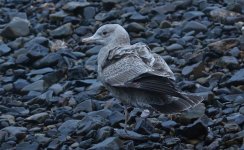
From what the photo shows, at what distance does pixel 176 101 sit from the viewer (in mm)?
7152

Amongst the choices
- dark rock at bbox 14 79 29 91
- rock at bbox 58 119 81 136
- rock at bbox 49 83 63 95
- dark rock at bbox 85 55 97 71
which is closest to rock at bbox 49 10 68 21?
dark rock at bbox 85 55 97 71

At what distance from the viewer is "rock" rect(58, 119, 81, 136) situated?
792 cm

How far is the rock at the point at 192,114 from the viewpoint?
7773 millimetres

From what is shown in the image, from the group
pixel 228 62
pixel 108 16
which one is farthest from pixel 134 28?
pixel 228 62

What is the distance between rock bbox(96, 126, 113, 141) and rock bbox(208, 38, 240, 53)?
238cm

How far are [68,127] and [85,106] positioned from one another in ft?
1.99

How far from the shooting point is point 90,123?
25.8 feet

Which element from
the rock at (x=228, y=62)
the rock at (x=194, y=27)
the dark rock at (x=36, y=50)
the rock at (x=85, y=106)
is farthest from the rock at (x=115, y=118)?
the rock at (x=194, y=27)

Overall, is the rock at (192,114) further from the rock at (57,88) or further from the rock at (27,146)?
the rock at (57,88)

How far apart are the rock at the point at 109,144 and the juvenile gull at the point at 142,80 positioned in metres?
0.46

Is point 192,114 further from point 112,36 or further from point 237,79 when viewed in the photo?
point 112,36

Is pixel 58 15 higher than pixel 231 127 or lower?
lower

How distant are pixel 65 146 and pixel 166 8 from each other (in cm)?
448

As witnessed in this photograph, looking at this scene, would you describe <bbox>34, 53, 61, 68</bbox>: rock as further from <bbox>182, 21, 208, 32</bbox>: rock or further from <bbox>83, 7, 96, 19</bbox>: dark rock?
<bbox>182, 21, 208, 32</bbox>: rock
